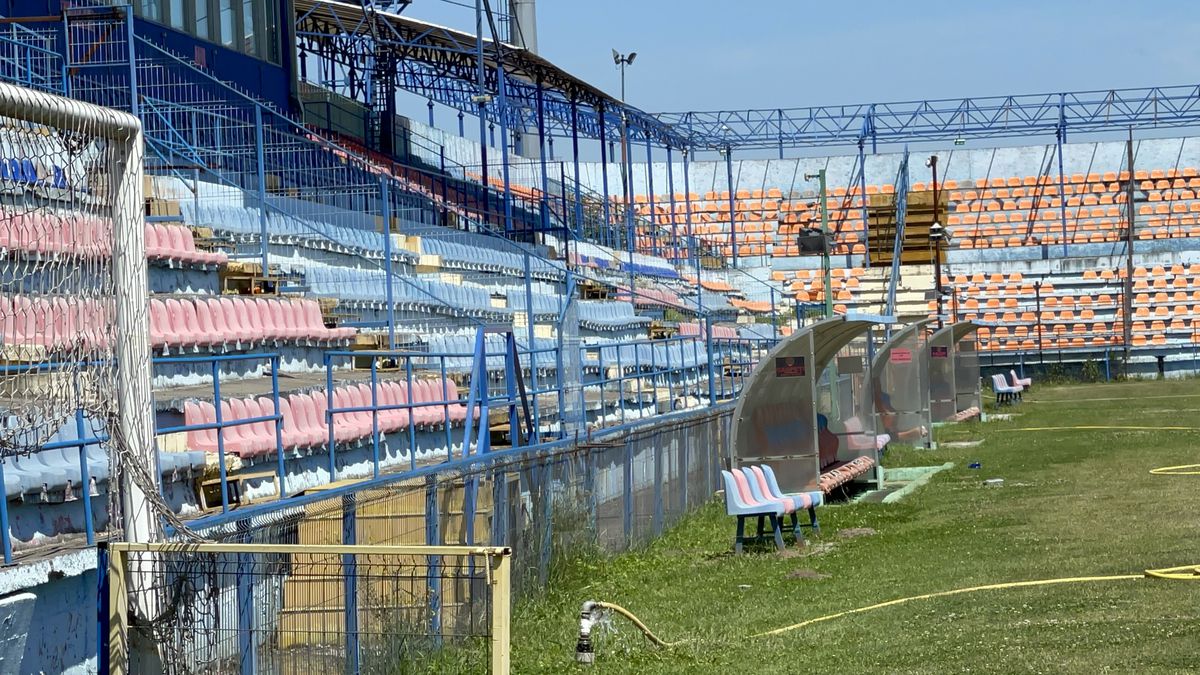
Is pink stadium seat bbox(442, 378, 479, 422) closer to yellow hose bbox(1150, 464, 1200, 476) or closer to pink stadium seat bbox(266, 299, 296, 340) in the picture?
pink stadium seat bbox(266, 299, 296, 340)

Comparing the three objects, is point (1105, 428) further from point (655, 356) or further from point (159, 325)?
point (159, 325)

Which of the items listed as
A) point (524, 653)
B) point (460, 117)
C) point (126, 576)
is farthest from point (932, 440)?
point (460, 117)

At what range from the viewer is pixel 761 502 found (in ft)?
53.2

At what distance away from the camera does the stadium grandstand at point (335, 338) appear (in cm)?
808

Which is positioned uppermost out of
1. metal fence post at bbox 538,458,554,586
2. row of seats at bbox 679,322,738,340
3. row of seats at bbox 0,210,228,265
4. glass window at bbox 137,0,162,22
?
glass window at bbox 137,0,162,22

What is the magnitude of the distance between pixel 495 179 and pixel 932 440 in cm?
2205

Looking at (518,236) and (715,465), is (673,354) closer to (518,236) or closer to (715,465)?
(715,465)

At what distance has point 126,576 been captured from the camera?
26.1 ft

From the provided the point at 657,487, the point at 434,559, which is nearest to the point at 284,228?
the point at 657,487

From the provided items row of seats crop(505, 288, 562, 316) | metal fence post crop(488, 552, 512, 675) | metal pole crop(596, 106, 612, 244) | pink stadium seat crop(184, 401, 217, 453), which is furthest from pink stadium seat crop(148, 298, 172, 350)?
metal pole crop(596, 106, 612, 244)

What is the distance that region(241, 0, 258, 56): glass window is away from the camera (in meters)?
29.7

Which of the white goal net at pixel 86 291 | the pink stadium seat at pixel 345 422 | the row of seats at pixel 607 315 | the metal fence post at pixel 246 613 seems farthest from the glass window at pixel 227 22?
the metal fence post at pixel 246 613

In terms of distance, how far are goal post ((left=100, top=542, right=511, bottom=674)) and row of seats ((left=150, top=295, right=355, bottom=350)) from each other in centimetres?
641

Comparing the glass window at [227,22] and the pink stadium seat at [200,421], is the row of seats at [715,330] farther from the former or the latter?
the pink stadium seat at [200,421]
